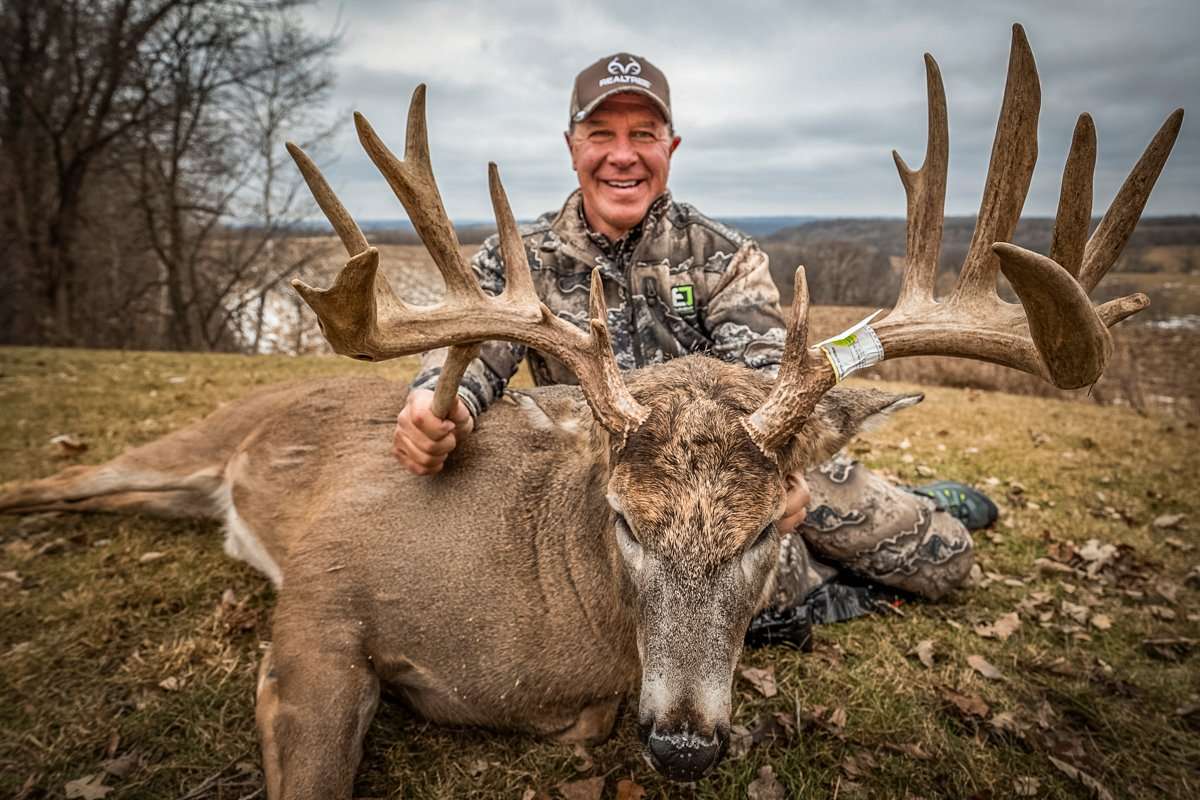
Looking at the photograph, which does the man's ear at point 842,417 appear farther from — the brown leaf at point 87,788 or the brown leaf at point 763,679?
the brown leaf at point 87,788

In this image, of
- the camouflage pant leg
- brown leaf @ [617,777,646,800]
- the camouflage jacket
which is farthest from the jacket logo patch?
brown leaf @ [617,777,646,800]

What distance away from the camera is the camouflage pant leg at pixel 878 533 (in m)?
4.21

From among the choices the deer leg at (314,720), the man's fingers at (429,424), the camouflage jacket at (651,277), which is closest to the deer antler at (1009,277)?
the camouflage jacket at (651,277)

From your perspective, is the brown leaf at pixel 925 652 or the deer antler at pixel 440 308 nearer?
the deer antler at pixel 440 308

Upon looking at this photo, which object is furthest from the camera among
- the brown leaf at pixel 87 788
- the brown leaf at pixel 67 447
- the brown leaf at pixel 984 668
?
the brown leaf at pixel 67 447

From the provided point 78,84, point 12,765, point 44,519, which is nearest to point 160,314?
point 78,84

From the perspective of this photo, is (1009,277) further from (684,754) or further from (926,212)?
(684,754)

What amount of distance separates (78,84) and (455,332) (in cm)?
1992

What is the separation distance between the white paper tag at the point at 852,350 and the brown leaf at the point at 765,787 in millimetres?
1775

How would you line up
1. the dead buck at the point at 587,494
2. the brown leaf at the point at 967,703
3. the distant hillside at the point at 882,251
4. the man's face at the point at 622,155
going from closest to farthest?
the dead buck at the point at 587,494
the brown leaf at the point at 967,703
the man's face at the point at 622,155
the distant hillside at the point at 882,251

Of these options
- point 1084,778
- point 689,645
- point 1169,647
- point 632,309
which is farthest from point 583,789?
point 1169,647

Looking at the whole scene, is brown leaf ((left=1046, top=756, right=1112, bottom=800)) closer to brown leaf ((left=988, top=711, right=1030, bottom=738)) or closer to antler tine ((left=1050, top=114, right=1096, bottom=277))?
brown leaf ((left=988, top=711, right=1030, bottom=738))

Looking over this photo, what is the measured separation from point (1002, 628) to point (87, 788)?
16.3 feet

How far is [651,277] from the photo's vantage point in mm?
4434
